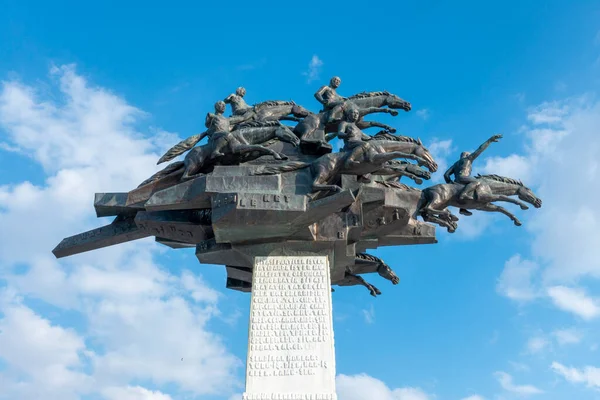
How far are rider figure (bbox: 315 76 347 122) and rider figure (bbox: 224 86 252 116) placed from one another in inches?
78.1

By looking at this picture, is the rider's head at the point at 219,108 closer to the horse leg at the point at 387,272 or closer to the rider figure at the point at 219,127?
the rider figure at the point at 219,127

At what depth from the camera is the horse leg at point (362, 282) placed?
66.7 feet

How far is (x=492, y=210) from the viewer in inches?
746

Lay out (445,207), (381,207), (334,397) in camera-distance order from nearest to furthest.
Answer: (334,397) → (381,207) → (445,207)

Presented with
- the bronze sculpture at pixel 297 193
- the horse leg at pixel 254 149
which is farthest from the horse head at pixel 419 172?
the horse leg at pixel 254 149

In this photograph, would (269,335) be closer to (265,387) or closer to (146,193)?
(265,387)

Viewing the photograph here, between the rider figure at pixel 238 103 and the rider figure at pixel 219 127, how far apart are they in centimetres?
41

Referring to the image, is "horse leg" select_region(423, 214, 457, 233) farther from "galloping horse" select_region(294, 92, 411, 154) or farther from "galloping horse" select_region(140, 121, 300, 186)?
"galloping horse" select_region(140, 121, 300, 186)

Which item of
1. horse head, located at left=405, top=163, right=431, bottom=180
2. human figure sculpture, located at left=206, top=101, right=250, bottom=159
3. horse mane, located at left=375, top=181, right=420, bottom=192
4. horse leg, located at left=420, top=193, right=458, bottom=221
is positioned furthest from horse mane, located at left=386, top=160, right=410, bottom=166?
human figure sculpture, located at left=206, top=101, right=250, bottom=159

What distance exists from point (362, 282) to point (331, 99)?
5.08 metres

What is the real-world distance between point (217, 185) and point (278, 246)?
219cm

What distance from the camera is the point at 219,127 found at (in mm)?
18828

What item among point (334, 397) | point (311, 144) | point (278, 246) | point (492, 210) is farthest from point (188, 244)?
point (492, 210)

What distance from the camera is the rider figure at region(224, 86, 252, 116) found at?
66.2 feet
